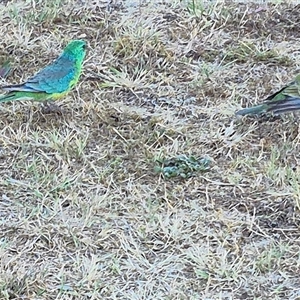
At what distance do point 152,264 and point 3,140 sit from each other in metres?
1.43

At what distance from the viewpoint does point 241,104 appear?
518 centimetres

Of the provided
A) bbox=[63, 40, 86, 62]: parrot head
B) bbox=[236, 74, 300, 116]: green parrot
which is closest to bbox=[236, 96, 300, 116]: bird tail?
bbox=[236, 74, 300, 116]: green parrot

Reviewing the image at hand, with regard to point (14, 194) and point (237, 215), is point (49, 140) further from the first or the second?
point (237, 215)

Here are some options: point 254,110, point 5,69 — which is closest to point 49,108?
point 5,69

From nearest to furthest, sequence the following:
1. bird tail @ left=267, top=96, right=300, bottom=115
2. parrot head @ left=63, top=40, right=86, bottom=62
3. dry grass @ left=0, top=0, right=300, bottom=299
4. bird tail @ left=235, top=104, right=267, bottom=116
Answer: dry grass @ left=0, top=0, right=300, bottom=299
bird tail @ left=267, top=96, right=300, bottom=115
bird tail @ left=235, top=104, right=267, bottom=116
parrot head @ left=63, top=40, right=86, bottom=62

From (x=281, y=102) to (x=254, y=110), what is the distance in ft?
0.61

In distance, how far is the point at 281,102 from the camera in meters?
4.86

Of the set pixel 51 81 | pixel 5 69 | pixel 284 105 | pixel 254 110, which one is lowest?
pixel 5 69

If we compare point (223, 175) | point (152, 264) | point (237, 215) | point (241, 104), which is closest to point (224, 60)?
point (241, 104)

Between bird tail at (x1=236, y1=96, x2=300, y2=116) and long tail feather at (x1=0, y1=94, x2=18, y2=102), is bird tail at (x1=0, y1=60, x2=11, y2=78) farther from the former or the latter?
bird tail at (x1=236, y1=96, x2=300, y2=116)

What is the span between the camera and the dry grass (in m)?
3.70

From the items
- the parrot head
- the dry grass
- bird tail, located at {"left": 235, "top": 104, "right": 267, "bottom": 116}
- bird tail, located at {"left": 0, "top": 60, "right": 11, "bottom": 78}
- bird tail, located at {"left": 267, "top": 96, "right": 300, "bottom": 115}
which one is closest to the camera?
the dry grass

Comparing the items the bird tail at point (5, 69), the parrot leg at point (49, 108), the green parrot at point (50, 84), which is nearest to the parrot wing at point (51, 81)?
the green parrot at point (50, 84)

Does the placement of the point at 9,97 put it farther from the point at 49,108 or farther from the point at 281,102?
the point at 281,102
